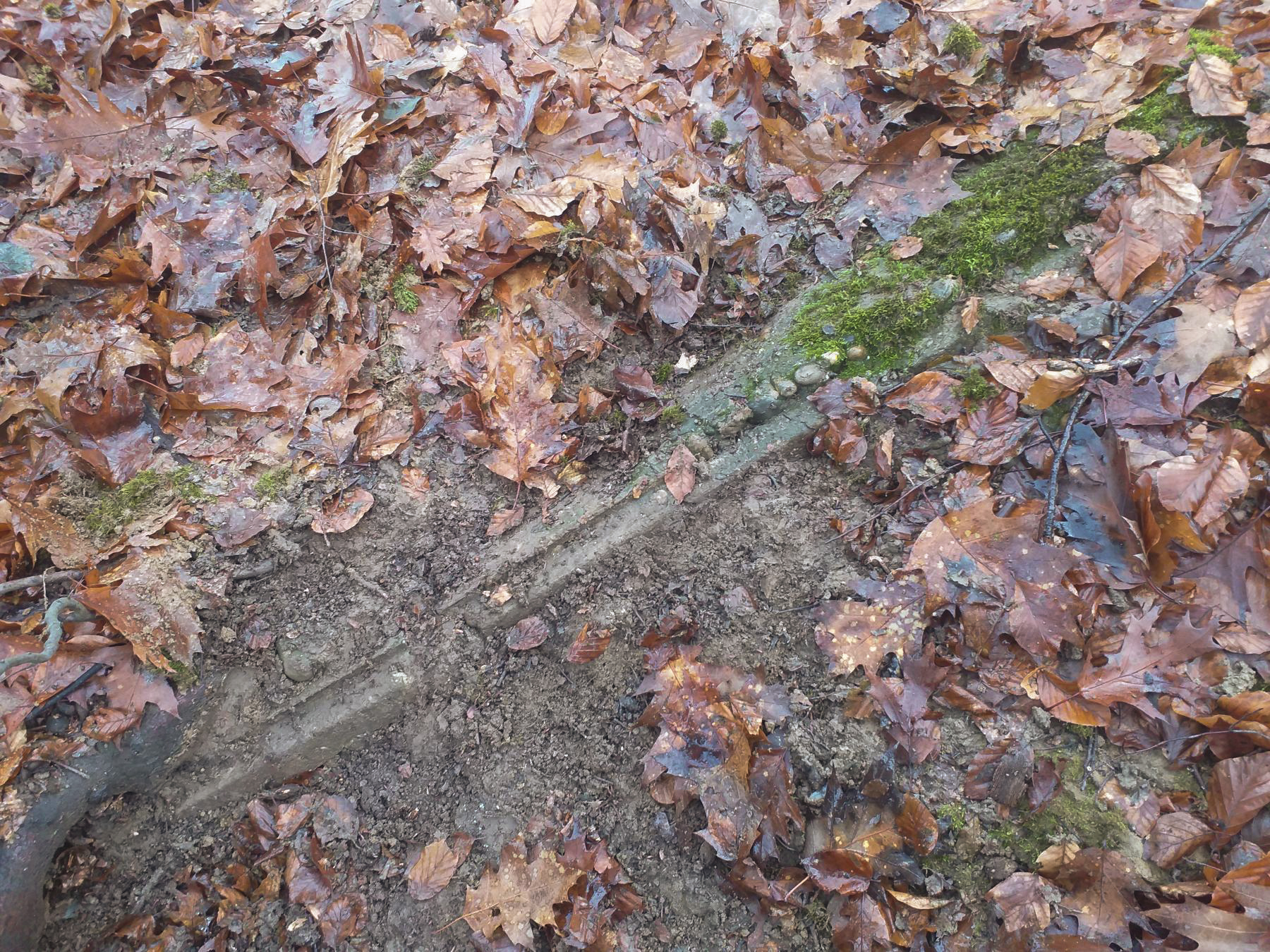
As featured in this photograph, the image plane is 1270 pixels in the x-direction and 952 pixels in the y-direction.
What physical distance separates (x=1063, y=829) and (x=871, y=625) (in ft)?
2.23

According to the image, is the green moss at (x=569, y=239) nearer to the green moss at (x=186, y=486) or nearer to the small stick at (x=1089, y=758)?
the green moss at (x=186, y=486)

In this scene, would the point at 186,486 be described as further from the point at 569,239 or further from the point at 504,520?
the point at 569,239

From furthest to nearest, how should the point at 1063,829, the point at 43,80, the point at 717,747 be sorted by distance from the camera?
the point at 43,80 < the point at 717,747 < the point at 1063,829

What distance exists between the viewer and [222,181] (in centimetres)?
276

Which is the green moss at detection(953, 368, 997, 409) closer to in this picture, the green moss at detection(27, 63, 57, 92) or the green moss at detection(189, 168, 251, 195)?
the green moss at detection(189, 168, 251, 195)

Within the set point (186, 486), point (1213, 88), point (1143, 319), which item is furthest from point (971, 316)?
point (186, 486)

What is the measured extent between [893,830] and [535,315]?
6.88 feet

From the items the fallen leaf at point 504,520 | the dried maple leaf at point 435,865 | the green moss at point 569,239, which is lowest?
the dried maple leaf at point 435,865

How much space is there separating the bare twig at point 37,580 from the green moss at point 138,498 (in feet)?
0.46

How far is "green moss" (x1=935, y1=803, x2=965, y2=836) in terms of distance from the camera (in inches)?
69.1

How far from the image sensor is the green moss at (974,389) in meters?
2.18

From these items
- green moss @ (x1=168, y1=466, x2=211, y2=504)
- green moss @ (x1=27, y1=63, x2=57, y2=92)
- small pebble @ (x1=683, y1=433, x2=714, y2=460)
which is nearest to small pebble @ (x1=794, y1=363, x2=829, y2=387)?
small pebble @ (x1=683, y1=433, x2=714, y2=460)

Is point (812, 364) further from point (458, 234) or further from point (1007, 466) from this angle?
point (458, 234)

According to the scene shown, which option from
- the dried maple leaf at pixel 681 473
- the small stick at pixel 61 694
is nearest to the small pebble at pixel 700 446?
the dried maple leaf at pixel 681 473
